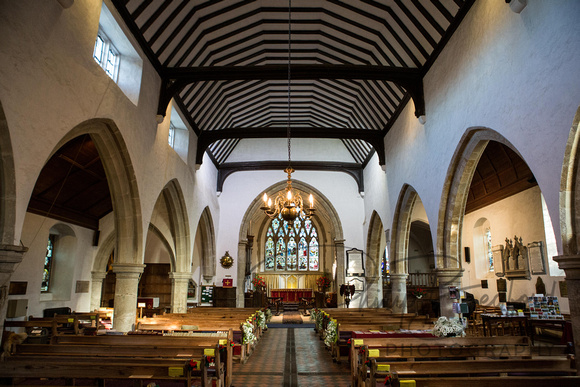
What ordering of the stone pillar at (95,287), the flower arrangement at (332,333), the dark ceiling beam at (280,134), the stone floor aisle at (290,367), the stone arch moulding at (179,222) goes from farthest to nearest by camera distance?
the stone pillar at (95,287) < the dark ceiling beam at (280,134) < the stone arch moulding at (179,222) < the flower arrangement at (332,333) < the stone floor aisle at (290,367)

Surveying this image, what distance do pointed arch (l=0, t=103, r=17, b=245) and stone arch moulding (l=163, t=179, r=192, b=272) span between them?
5.63 m

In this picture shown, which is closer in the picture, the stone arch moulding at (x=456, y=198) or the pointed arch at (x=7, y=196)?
the pointed arch at (x=7, y=196)

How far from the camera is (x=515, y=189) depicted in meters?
10.7

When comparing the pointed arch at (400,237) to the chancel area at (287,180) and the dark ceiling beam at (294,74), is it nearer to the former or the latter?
the chancel area at (287,180)

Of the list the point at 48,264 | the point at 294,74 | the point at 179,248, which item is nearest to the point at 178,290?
the point at 179,248

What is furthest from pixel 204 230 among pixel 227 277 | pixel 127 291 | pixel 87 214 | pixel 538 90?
pixel 538 90

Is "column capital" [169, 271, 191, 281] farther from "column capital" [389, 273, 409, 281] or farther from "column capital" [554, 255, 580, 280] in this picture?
"column capital" [554, 255, 580, 280]

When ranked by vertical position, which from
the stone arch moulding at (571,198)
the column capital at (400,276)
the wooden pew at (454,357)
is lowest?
the wooden pew at (454,357)

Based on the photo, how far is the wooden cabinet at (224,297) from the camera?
14.4 m

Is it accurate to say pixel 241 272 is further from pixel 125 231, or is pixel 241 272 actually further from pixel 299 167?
pixel 125 231

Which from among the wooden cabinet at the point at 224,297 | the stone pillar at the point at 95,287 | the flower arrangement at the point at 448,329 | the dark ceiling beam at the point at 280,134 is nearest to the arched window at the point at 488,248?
the dark ceiling beam at the point at 280,134

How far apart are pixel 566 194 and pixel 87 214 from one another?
1180cm

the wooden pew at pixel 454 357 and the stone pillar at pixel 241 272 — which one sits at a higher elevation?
the stone pillar at pixel 241 272

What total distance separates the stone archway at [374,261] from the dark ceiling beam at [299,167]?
5.70 feet
